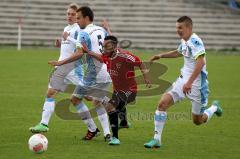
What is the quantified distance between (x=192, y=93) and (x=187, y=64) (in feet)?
1.84

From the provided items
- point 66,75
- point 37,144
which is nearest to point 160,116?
point 37,144

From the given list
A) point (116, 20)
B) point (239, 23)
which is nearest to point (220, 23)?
point (239, 23)

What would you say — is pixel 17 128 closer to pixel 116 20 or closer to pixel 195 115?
pixel 195 115

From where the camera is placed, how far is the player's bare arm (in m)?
11.1

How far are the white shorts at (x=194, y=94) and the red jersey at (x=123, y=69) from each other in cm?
171

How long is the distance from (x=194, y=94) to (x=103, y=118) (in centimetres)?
182

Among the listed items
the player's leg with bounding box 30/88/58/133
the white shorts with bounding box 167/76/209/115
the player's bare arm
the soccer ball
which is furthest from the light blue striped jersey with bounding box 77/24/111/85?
the soccer ball

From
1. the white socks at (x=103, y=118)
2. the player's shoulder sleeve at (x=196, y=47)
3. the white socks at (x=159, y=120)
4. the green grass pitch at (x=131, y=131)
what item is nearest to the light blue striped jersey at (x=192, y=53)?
the player's shoulder sleeve at (x=196, y=47)

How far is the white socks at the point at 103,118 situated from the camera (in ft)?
40.4

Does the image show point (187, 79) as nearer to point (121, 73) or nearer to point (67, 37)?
point (121, 73)

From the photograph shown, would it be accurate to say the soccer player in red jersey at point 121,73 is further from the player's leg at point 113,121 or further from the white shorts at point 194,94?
the white shorts at point 194,94

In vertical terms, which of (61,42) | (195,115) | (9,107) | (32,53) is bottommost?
(32,53)

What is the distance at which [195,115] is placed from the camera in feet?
40.2

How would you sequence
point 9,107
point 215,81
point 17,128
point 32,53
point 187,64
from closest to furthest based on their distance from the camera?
point 187,64
point 17,128
point 9,107
point 215,81
point 32,53
